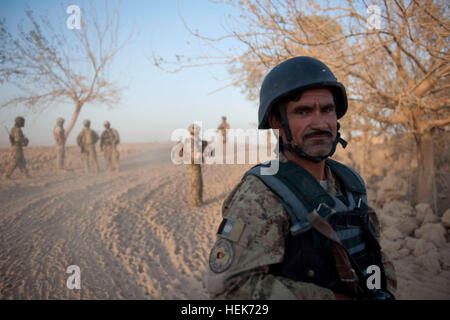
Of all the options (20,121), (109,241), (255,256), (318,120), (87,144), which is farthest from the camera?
(87,144)

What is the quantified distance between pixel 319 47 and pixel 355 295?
5177 mm

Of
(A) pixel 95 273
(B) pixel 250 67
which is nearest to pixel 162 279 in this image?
(A) pixel 95 273

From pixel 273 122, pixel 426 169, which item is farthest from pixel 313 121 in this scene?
pixel 426 169

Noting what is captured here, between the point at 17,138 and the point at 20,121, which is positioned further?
the point at 17,138

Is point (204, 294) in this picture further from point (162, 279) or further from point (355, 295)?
point (355, 295)

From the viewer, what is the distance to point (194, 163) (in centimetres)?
791

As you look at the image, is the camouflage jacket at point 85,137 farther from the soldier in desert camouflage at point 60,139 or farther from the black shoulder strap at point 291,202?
the black shoulder strap at point 291,202

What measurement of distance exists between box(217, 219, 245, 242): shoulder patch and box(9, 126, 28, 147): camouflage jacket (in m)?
9.98

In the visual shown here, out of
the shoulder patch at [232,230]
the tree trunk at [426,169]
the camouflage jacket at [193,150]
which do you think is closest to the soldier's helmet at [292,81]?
the shoulder patch at [232,230]

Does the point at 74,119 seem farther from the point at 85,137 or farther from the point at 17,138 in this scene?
the point at 17,138

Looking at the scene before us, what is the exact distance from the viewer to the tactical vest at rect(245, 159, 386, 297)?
1231 millimetres

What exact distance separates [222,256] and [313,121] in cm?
93

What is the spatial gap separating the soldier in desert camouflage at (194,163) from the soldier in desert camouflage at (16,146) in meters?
5.48
